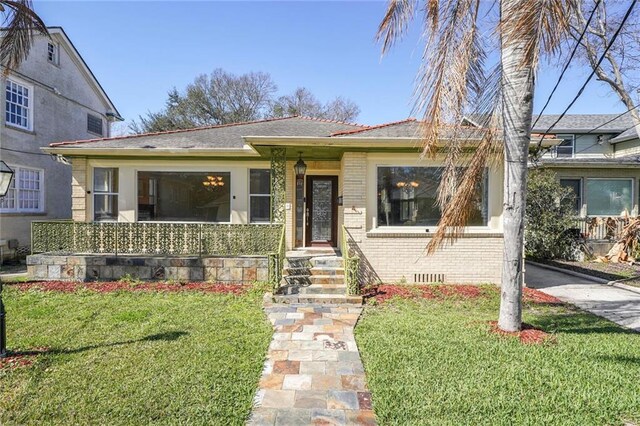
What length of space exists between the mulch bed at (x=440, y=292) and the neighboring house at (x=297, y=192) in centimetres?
38

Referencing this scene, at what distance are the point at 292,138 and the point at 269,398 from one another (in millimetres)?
5636

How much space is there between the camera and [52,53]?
14.0 metres

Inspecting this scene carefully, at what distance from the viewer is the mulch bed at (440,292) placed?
7.38m

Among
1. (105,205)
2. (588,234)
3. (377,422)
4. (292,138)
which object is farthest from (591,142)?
(105,205)

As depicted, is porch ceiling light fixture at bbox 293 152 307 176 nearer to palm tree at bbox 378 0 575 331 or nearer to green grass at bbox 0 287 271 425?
green grass at bbox 0 287 271 425

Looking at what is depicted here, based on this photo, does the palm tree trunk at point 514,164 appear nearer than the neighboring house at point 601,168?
Yes

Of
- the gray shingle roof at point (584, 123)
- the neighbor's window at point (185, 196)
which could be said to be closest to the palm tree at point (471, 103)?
the neighbor's window at point (185, 196)

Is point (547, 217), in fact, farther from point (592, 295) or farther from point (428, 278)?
point (428, 278)

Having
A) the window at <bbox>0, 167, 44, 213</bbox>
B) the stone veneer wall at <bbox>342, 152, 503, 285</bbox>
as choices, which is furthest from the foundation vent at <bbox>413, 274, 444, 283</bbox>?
the window at <bbox>0, 167, 44, 213</bbox>

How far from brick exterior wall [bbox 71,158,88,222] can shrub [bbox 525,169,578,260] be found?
48.2ft

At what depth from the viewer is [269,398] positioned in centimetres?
352

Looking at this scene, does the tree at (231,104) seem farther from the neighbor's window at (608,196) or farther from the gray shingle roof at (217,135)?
the neighbor's window at (608,196)

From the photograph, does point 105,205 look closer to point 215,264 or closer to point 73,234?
point 73,234

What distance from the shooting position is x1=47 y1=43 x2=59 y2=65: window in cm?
1377
